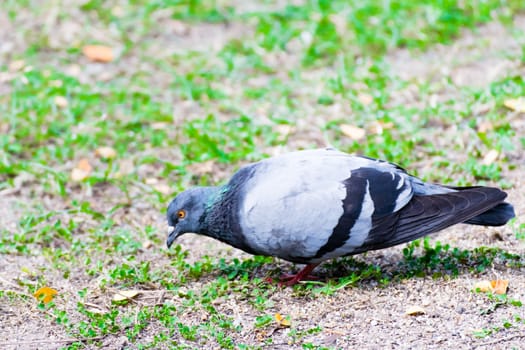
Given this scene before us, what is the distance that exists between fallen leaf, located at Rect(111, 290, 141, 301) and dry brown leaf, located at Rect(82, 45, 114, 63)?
407 centimetres

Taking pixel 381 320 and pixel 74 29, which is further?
pixel 74 29

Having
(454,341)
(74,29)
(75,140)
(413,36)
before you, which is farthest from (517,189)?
(74,29)

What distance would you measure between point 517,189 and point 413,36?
9.92 ft

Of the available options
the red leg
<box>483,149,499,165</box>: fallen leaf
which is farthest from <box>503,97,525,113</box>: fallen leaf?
the red leg

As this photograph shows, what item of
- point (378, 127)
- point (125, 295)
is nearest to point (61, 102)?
point (378, 127)

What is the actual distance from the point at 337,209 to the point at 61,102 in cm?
390

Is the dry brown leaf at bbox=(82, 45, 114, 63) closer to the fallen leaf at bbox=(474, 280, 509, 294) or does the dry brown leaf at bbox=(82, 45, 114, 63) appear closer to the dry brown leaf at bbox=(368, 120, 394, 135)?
the dry brown leaf at bbox=(368, 120, 394, 135)

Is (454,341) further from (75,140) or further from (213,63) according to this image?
(213,63)

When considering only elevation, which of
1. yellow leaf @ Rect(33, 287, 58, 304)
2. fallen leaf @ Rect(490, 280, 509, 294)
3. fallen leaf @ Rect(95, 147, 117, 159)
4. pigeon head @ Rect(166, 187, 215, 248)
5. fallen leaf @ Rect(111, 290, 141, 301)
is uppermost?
pigeon head @ Rect(166, 187, 215, 248)

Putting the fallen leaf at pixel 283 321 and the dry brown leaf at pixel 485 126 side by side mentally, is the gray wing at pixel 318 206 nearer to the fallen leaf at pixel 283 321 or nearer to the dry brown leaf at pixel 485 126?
the fallen leaf at pixel 283 321

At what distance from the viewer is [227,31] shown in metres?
8.95

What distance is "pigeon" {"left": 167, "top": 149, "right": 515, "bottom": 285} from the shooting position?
4.55 meters

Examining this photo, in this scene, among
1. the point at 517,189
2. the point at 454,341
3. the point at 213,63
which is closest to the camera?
the point at 454,341

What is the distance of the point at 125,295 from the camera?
485 centimetres
